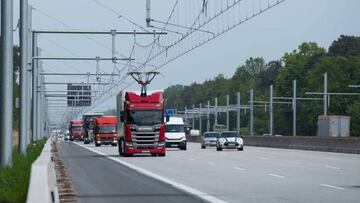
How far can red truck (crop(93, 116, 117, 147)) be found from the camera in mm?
90938

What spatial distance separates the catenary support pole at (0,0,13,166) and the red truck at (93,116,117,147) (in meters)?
65.6

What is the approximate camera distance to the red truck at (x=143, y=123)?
5128 centimetres

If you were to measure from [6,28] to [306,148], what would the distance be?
45021mm

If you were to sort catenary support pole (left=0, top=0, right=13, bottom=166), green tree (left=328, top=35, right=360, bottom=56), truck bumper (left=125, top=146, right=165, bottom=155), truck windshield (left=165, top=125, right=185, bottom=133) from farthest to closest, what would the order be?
green tree (left=328, top=35, right=360, bottom=56) < truck windshield (left=165, top=125, right=185, bottom=133) < truck bumper (left=125, top=146, right=165, bottom=155) < catenary support pole (left=0, top=0, right=13, bottom=166)

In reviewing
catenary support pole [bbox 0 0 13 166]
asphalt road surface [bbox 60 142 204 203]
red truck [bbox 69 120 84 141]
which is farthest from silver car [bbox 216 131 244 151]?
red truck [bbox 69 120 84 141]

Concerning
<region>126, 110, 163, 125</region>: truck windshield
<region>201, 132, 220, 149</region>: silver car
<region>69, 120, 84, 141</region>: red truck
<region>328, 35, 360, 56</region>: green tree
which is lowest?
<region>69, 120, 84, 141</region>: red truck

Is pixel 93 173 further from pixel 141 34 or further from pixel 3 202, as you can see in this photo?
pixel 3 202

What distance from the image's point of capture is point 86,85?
99.9m

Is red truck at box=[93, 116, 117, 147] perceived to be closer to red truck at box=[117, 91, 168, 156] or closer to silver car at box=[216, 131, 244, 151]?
silver car at box=[216, 131, 244, 151]

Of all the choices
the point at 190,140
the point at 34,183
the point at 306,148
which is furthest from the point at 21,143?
the point at 190,140

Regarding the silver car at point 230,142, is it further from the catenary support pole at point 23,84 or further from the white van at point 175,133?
the catenary support pole at point 23,84

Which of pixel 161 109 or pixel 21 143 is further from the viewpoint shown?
pixel 161 109

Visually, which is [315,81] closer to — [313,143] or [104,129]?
[104,129]

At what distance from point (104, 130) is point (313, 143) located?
30.3 metres
